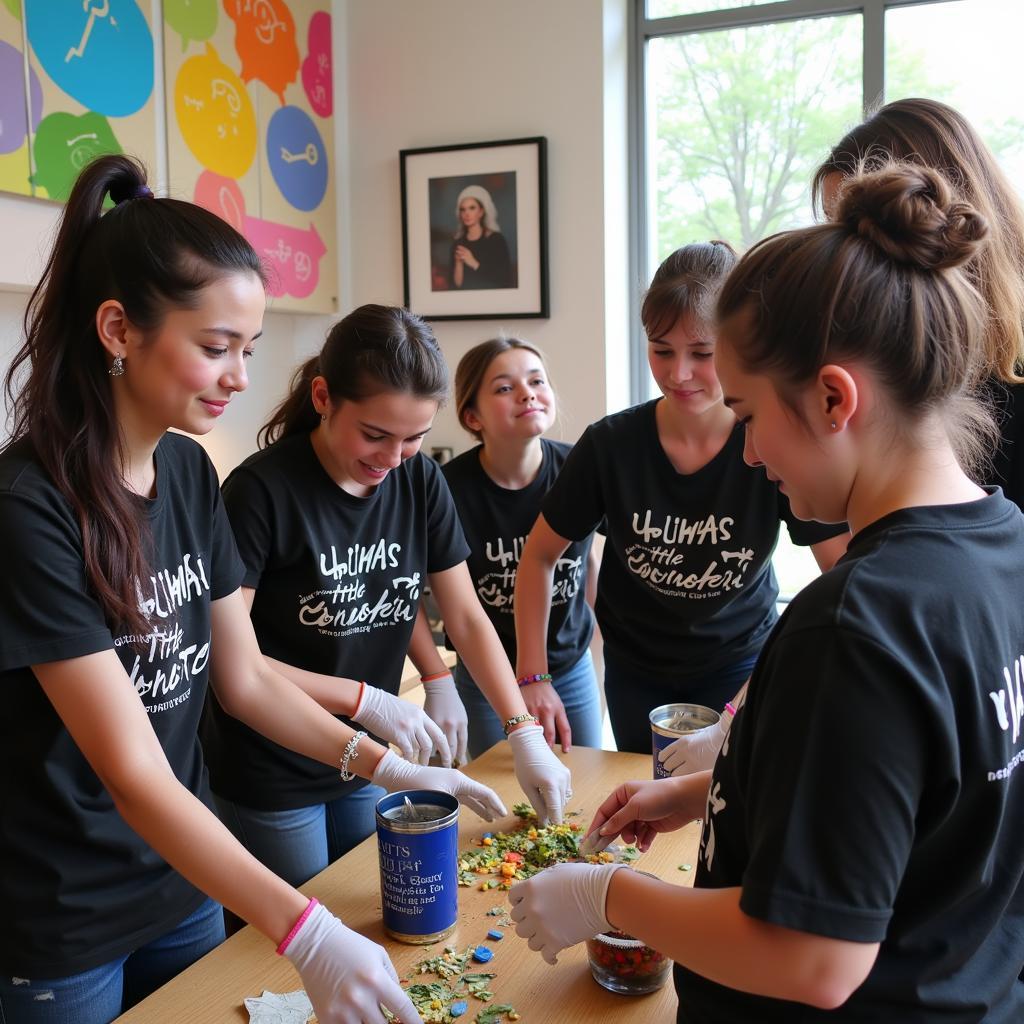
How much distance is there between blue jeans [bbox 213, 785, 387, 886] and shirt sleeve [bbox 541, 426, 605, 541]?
23.3 inches

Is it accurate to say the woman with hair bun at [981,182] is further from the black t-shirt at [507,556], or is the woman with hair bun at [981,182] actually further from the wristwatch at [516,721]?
the black t-shirt at [507,556]

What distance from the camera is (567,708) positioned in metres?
2.19

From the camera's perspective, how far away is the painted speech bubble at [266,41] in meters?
2.99

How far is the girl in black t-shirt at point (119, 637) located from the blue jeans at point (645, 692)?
2.99 ft

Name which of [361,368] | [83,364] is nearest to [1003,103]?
[361,368]

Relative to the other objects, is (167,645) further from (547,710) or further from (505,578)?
(505,578)

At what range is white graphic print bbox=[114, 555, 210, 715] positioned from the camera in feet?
3.74

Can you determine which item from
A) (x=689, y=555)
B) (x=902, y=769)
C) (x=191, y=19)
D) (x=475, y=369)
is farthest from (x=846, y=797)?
(x=191, y=19)

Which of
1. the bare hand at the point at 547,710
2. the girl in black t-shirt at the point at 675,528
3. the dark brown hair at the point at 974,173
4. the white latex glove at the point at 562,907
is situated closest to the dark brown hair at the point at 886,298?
the dark brown hair at the point at 974,173

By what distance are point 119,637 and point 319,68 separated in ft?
9.27

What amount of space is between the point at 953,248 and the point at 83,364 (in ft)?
2.91

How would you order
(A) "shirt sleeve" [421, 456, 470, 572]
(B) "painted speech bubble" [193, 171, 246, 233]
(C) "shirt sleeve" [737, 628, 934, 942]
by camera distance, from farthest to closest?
1. (B) "painted speech bubble" [193, 171, 246, 233]
2. (A) "shirt sleeve" [421, 456, 470, 572]
3. (C) "shirt sleeve" [737, 628, 934, 942]

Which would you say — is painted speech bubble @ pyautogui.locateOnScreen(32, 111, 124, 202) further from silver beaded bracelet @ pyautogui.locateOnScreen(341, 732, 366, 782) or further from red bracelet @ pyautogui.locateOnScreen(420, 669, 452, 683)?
silver beaded bracelet @ pyautogui.locateOnScreen(341, 732, 366, 782)

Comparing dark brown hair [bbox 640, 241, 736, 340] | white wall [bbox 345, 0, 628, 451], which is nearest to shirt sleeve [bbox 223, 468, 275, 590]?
dark brown hair [bbox 640, 241, 736, 340]
